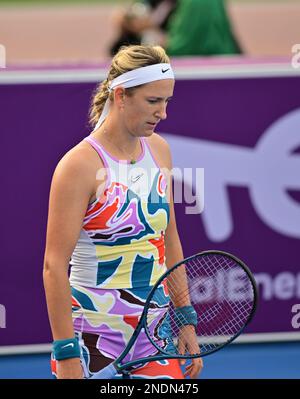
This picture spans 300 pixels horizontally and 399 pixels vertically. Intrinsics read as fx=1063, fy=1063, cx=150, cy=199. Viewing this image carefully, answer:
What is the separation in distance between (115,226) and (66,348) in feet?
1.43

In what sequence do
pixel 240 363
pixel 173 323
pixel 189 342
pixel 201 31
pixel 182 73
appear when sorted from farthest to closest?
pixel 201 31, pixel 240 363, pixel 182 73, pixel 173 323, pixel 189 342

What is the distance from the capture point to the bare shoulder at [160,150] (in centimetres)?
378

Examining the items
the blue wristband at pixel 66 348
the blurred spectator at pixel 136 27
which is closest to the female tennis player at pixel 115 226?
the blue wristband at pixel 66 348

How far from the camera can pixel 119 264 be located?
3604mm

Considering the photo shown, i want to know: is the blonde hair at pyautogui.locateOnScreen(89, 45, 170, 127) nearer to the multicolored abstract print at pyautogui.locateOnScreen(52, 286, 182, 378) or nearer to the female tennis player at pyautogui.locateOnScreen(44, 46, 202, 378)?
the female tennis player at pyautogui.locateOnScreen(44, 46, 202, 378)

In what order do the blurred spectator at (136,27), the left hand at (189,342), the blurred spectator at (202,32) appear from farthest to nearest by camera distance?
the blurred spectator at (136,27) → the blurred spectator at (202,32) → the left hand at (189,342)

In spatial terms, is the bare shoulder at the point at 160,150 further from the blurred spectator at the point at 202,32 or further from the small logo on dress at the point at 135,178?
the blurred spectator at the point at 202,32

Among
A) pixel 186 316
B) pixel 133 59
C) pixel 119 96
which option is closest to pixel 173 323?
pixel 186 316

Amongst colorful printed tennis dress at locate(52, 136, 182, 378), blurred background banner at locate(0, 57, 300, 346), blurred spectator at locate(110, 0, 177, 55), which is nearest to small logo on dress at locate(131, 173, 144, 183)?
colorful printed tennis dress at locate(52, 136, 182, 378)

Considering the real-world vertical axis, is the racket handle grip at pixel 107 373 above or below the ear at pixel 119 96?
below

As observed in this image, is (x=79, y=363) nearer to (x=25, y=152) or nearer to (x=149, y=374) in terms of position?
(x=149, y=374)

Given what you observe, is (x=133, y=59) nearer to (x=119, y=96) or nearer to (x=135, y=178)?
(x=119, y=96)

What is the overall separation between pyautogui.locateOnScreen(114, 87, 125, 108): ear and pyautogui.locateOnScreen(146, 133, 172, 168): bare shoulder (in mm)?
236

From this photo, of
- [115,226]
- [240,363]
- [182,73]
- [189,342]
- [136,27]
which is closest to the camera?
[115,226]
